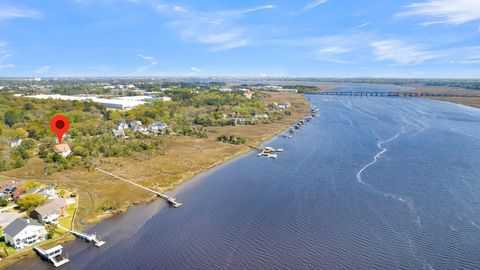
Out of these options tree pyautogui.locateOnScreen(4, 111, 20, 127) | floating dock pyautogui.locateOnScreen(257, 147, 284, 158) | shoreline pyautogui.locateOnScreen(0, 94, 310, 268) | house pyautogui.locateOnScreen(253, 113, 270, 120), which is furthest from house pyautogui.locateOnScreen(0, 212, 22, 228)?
house pyautogui.locateOnScreen(253, 113, 270, 120)

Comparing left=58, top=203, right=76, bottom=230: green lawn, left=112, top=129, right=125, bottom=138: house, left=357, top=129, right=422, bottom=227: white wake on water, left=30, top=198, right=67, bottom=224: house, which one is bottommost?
left=58, top=203, right=76, bottom=230: green lawn

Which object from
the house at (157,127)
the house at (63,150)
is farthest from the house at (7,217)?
the house at (157,127)

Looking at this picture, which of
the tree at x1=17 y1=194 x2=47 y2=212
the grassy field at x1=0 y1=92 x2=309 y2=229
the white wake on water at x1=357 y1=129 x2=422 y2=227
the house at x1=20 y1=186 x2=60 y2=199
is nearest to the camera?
the white wake on water at x1=357 y1=129 x2=422 y2=227

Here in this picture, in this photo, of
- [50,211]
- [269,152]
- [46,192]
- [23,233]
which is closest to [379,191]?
[269,152]

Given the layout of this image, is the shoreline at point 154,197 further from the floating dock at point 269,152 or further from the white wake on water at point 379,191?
the white wake on water at point 379,191

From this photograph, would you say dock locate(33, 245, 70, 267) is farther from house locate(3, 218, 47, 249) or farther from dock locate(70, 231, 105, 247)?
dock locate(70, 231, 105, 247)

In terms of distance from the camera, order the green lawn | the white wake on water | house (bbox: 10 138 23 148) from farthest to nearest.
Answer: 1. house (bbox: 10 138 23 148)
2. the white wake on water
3. the green lawn

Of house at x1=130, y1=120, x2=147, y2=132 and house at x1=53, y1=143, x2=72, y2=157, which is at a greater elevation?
house at x1=130, y1=120, x2=147, y2=132
